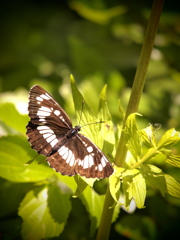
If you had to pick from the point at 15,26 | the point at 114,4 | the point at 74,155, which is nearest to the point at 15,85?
the point at 15,26

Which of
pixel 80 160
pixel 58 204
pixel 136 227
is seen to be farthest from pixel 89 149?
pixel 136 227

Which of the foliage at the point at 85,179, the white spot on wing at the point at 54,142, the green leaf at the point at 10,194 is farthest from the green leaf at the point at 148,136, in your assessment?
the green leaf at the point at 10,194

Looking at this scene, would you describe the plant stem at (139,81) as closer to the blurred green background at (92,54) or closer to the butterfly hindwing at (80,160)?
the butterfly hindwing at (80,160)

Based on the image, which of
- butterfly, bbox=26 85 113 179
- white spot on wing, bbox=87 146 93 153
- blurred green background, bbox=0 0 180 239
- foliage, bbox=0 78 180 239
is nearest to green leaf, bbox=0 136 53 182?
foliage, bbox=0 78 180 239

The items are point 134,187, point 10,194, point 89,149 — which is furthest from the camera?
point 10,194

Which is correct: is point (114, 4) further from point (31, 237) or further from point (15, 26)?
point (31, 237)

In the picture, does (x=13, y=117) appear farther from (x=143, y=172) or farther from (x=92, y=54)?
(x=92, y=54)

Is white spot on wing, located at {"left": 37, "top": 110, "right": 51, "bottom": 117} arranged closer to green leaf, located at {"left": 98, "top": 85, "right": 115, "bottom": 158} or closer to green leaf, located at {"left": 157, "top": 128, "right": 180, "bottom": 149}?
green leaf, located at {"left": 98, "top": 85, "right": 115, "bottom": 158}
